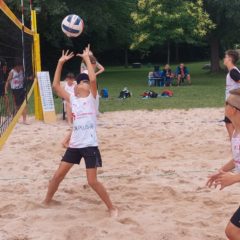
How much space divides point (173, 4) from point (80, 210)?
17.3 meters

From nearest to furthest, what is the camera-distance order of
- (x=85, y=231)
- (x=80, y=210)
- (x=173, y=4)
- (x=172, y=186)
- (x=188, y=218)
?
1. (x=85, y=231)
2. (x=188, y=218)
3. (x=80, y=210)
4. (x=172, y=186)
5. (x=173, y=4)

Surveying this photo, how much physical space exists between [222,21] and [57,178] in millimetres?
21976

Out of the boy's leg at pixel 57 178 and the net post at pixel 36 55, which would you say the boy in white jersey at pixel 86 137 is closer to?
the boy's leg at pixel 57 178

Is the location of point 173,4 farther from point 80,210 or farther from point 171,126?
point 80,210

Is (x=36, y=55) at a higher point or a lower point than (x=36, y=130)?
higher

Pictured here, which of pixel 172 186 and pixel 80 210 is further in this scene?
pixel 172 186

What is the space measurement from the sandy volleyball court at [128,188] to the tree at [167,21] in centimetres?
1179

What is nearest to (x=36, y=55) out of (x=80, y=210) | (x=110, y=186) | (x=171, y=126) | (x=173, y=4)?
(x=171, y=126)

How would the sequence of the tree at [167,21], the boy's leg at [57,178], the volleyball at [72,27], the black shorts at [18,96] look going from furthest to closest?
the tree at [167,21]
the black shorts at [18,96]
the volleyball at [72,27]
the boy's leg at [57,178]

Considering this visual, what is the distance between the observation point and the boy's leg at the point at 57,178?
15.9 ft

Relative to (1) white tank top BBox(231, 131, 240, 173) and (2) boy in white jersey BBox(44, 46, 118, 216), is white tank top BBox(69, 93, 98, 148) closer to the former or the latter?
(2) boy in white jersey BBox(44, 46, 118, 216)

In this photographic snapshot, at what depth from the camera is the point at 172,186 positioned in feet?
18.5

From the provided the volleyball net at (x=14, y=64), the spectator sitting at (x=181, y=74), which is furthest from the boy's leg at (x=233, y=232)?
the spectator sitting at (x=181, y=74)

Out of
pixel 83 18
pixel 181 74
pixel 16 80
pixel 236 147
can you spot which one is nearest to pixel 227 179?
pixel 236 147
